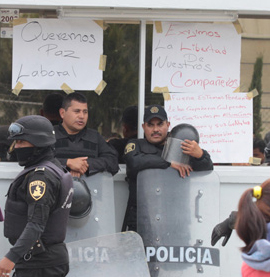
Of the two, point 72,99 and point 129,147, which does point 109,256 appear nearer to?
point 129,147

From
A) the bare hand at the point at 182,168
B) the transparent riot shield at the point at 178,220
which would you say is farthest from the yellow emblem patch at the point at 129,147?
the bare hand at the point at 182,168

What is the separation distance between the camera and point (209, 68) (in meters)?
5.82

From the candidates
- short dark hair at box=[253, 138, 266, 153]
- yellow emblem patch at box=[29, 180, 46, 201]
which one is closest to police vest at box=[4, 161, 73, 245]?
yellow emblem patch at box=[29, 180, 46, 201]

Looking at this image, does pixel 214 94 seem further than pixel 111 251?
Yes

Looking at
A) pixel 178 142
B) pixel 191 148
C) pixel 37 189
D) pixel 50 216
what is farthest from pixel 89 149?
pixel 37 189

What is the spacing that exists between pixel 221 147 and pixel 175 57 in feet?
3.01

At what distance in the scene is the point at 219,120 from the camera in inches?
229

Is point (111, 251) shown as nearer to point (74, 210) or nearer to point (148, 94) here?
point (74, 210)

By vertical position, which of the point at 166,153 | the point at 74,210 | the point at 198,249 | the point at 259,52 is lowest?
the point at 198,249

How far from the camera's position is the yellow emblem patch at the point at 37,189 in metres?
3.88

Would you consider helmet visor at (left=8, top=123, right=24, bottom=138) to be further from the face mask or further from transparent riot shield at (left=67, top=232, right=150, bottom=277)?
transparent riot shield at (left=67, top=232, right=150, bottom=277)

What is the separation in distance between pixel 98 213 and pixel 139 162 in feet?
1.81

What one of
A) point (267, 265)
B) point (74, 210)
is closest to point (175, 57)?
point (74, 210)

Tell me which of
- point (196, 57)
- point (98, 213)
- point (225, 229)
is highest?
point (196, 57)
